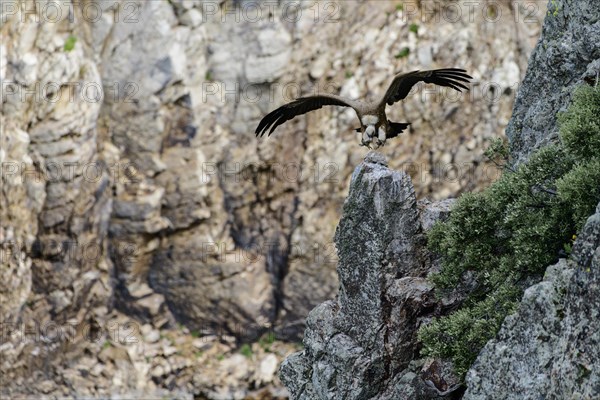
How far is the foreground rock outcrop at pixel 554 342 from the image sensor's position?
11.0 metres

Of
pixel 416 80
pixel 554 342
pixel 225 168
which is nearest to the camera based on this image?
pixel 554 342

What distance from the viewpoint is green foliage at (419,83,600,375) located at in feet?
44.6

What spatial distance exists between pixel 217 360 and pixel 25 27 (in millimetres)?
14193

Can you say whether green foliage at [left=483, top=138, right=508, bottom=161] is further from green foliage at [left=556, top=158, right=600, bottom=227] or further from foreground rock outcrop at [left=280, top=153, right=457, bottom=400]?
green foliage at [left=556, top=158, right=600, bottom=227]

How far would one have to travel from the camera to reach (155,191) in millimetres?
35719

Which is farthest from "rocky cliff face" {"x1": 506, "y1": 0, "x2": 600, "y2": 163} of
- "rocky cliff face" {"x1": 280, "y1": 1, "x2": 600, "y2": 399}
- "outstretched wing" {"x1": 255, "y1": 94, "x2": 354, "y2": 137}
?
"outstretched wing" {"x1": 255, "y1": 94, "x2": 354, "y2": 137}

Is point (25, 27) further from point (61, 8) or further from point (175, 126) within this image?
point (175, 126)

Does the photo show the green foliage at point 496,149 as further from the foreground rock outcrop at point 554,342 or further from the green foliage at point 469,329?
the foreground rock outcrop at point 554,342

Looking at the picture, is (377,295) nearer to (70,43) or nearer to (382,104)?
(382,104)

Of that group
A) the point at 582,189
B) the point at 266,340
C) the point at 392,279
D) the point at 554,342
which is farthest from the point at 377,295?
the point at 266,340

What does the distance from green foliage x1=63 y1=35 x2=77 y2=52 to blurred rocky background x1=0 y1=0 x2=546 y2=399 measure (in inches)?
47.2

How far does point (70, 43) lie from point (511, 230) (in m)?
21.3

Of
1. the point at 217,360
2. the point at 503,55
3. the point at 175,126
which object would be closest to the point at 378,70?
the point at 503,55

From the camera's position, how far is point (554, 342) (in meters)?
11.8
